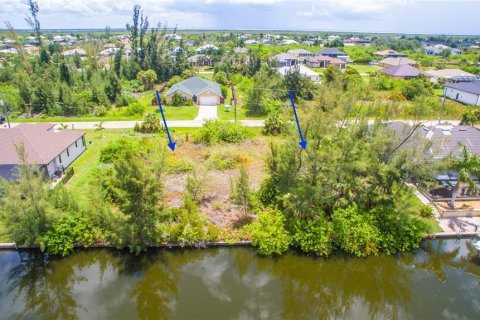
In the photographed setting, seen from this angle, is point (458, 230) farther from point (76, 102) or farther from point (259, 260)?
point (76, 102)

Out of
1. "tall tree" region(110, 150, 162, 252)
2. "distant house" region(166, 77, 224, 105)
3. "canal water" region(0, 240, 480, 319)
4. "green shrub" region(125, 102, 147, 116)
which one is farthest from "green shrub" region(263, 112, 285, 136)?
"tall tree" region(110, 150, 162, 252)

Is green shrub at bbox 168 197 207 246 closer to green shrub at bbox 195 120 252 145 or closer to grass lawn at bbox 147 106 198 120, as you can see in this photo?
green shrub at bbox 195 120 252 145

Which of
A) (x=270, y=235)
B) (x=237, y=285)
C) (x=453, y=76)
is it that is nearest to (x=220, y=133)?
(x=270, y=235)

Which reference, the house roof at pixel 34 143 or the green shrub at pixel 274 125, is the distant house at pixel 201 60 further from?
the house roof at pixel 34 143

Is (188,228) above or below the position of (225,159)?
below

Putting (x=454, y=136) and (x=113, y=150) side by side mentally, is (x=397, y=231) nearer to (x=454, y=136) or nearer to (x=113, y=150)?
(x=454, y=136)

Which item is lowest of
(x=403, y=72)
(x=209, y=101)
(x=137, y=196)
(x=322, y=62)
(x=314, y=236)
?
(x=314, y=236)
